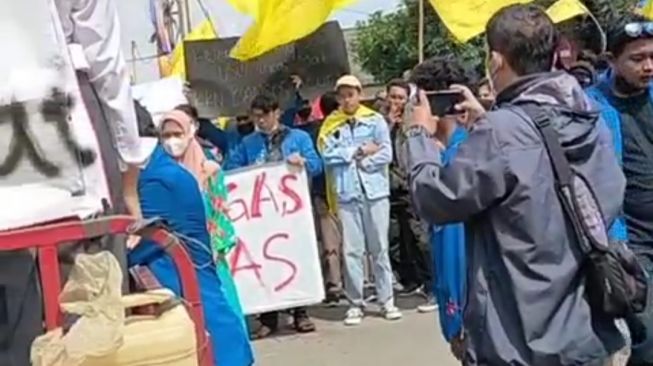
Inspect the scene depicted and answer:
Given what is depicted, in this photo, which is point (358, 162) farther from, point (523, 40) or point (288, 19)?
point (523, 40)

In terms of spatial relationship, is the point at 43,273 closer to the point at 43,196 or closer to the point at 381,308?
the point at 43,196

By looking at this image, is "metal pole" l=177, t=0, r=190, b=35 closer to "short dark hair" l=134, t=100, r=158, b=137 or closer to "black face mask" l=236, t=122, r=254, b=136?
"black face mask" l=236, t=122, r=254, b=136

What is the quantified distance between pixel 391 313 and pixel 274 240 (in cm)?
121

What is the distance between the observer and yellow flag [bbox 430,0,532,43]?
10180mm

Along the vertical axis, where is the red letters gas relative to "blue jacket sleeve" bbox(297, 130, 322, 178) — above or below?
below

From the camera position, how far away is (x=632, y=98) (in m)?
5.28

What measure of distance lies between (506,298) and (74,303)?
60.1 inches

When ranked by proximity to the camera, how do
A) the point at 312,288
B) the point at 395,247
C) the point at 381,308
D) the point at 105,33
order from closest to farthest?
the point at 105,33, the point at 312,288, the point at 381,308, the point at 395,247

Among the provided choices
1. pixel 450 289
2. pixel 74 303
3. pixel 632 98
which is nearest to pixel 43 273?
pixel 74 303

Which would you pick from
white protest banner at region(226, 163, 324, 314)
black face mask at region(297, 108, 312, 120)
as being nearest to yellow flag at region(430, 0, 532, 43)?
white protest banner at region(226, 163, 324, 314)

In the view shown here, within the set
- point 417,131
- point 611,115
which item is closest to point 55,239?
point 417,131

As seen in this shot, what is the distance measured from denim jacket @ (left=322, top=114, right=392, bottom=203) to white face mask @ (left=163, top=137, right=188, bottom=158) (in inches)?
172

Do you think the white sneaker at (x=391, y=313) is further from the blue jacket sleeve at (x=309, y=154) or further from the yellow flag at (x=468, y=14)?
the yellow flag at (x=468, y=14)

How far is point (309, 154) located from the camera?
1027 centimetres
